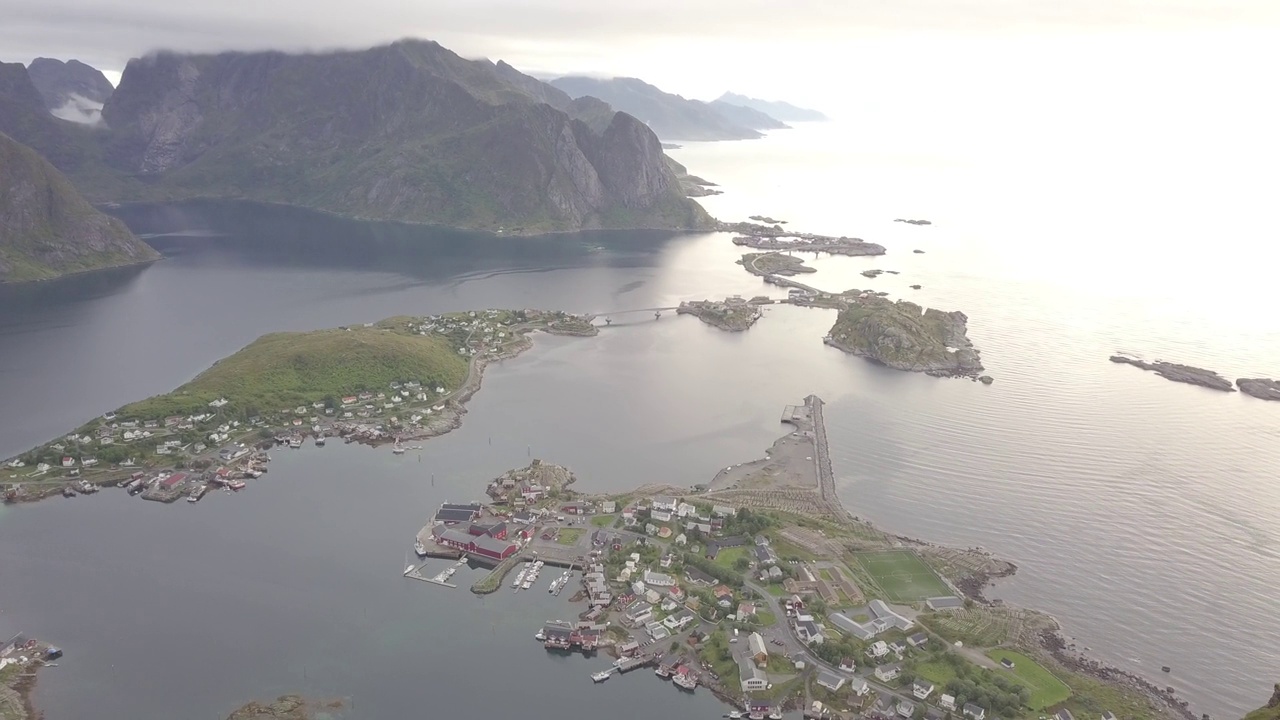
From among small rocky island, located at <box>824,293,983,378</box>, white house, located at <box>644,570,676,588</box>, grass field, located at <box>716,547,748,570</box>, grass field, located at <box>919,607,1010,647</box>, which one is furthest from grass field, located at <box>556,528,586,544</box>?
small rocky island, located at <box>824,293,983,378</box>

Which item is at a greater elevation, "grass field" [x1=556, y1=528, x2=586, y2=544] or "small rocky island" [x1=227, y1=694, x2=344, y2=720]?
"grass field" [x1=556, y1=528, x2=586, y2=544]

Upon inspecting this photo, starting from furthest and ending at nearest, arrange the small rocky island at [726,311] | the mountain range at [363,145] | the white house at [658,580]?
the mountain range at [363,145]
the small rocky island at [726,311]
the white house at [658,580]

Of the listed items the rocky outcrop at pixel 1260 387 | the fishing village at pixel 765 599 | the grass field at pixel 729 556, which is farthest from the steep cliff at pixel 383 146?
the grass field at pixel 729 556

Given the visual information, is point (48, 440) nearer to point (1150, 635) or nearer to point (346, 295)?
point (346, 295)

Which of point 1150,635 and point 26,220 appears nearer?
point 1150,635

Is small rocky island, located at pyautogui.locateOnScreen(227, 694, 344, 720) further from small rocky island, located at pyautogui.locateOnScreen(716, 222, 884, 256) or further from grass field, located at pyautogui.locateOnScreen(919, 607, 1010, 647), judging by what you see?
small rocky island, located at pyautogui.locateOnScreen(716, 222, 884, 256)

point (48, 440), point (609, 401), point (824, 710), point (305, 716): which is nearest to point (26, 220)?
point (48, 440)

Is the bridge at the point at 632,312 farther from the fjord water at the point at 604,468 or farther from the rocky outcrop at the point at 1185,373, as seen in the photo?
the rocky outcrop at the point at 1185,373
